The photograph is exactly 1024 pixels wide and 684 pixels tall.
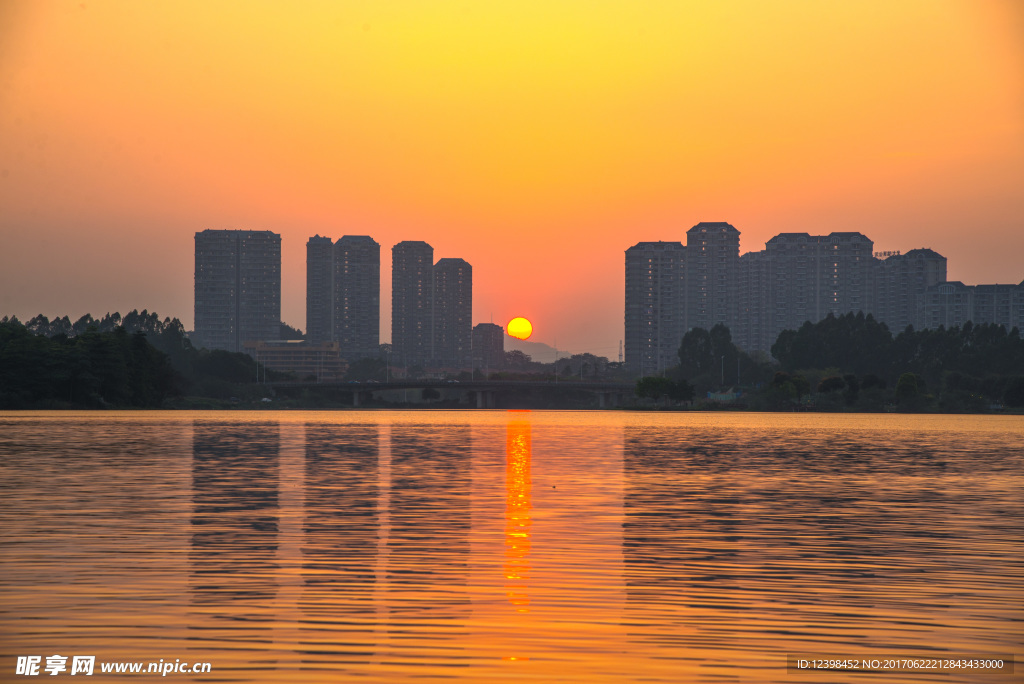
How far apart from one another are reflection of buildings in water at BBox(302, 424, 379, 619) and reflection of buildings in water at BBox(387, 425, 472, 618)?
1.91 feet

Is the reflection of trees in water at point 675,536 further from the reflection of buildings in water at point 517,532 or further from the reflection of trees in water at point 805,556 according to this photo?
the reflection of buildings in water at point 517,532

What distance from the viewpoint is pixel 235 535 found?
984 inches

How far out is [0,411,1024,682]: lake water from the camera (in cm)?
1352

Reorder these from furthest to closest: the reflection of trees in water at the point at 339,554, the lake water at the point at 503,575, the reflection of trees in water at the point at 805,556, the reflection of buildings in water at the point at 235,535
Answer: the reflection of buildings in water at the point at 235,535
the reflection of trees in water at the point at 805,556
the reflection of trees in water at the point at 339,554
the lake water at the point at 503,575

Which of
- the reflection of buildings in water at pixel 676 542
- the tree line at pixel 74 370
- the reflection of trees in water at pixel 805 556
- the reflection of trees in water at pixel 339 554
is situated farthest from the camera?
the tree line at pixel 74 370

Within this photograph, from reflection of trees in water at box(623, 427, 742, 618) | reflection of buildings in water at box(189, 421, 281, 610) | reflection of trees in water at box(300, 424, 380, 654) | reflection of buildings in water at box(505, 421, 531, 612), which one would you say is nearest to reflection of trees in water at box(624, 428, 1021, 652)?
reflection of trees in water at box(623, 427, 742, 618)

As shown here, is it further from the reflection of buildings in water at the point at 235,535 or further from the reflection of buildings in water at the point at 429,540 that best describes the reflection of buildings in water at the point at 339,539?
the reflection of buildings in water at the point at 235,535

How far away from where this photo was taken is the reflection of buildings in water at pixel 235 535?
56.5 feet

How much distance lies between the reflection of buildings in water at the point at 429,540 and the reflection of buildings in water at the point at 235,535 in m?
2.45

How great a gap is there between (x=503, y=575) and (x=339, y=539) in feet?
20.7

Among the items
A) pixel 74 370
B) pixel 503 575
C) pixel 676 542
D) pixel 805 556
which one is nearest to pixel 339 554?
pixel 503 575

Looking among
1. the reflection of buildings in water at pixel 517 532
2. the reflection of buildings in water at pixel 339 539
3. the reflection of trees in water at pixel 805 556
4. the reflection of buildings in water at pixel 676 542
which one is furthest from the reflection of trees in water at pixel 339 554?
the reflection of buildings in water at pixel 676 542

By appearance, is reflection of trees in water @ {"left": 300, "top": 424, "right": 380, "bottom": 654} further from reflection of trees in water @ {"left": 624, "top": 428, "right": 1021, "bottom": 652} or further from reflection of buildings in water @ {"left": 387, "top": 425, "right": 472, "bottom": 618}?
reflection of trees in water @ {"left": 624, "top": 428, "right": 1021, "bottom": 652}

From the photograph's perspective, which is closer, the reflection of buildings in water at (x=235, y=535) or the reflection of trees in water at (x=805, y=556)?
the reflection of trees in water at (x=805, y=556)
